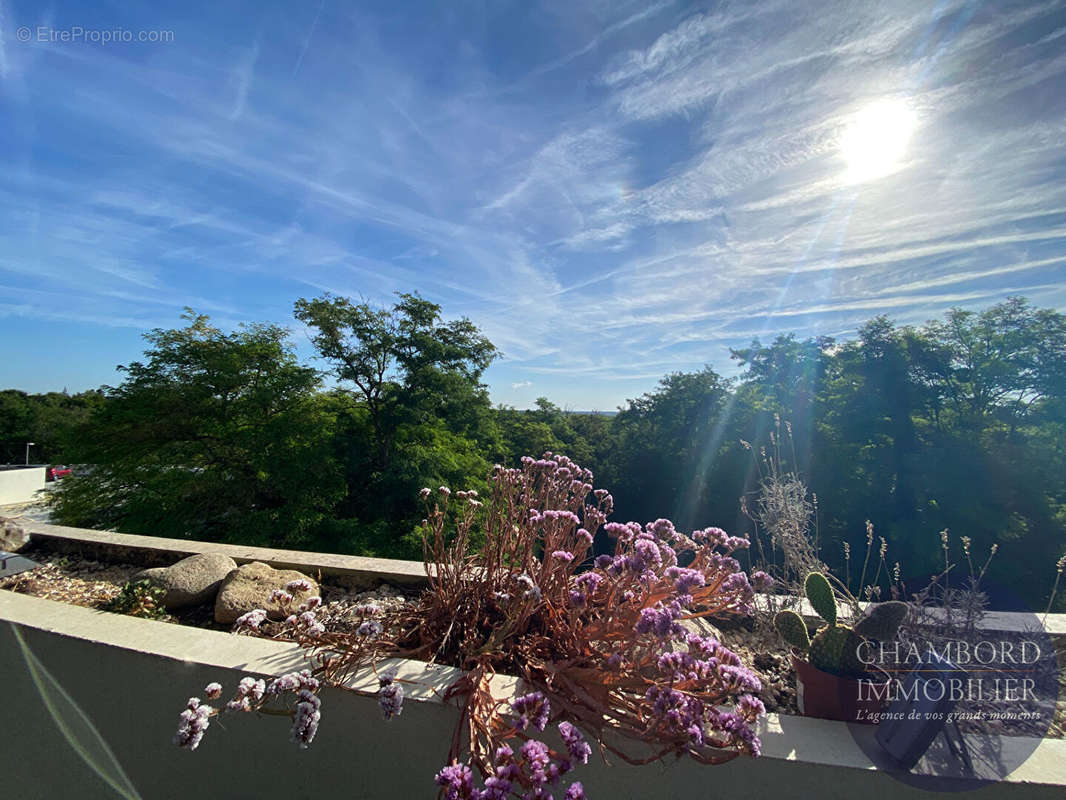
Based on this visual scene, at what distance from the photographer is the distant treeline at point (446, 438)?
892 cm

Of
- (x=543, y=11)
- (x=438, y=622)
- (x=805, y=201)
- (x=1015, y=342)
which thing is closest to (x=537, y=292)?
(x=805, y=201)

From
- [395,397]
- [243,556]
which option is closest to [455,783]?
[243,556]

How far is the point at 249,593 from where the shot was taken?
2047 mm

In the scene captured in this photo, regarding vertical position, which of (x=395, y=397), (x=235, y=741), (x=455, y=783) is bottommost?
(x=235, y=741)

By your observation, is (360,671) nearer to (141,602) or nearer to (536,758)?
(536,758)

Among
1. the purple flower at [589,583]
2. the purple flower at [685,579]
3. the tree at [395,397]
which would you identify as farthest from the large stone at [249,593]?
the tree at [395,397]

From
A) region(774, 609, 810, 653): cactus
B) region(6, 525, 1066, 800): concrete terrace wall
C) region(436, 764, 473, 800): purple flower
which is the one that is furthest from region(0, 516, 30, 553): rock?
region(774, 609, 810, 653): cactus

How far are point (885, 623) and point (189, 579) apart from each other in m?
2.94

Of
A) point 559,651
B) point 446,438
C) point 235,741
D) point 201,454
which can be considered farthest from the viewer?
point 446,438

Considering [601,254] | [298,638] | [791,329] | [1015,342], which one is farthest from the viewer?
[791,329]

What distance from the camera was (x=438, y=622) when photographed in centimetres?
154

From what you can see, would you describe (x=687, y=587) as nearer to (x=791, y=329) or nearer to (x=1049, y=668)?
(x=1049, y=668)

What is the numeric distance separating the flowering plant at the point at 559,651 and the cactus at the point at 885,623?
29cm

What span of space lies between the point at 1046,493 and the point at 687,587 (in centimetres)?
1254
